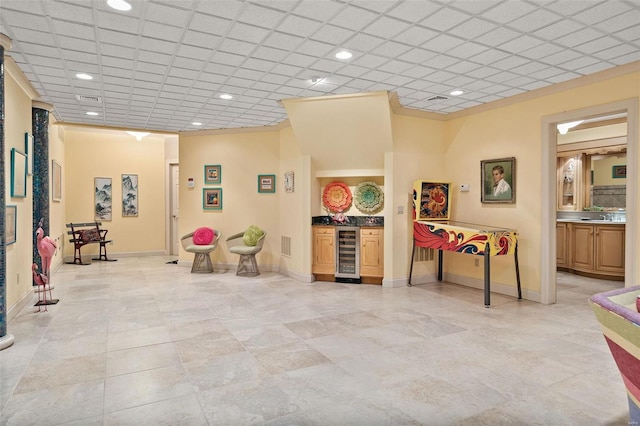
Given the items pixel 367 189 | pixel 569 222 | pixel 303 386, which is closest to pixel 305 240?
pixel 367 189

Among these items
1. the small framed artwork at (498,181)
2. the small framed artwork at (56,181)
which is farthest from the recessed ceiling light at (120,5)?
the small framed artwork at (56,181)

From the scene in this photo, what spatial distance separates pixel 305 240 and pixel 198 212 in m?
2.94

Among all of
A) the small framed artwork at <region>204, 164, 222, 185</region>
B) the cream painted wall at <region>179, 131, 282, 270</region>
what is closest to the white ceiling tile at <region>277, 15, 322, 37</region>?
the cream painted wall at <region>179, 131, 282, 270</region>

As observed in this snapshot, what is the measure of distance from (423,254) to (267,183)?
345 cm

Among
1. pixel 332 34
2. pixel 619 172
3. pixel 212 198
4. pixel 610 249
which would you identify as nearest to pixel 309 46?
pixel 332 34

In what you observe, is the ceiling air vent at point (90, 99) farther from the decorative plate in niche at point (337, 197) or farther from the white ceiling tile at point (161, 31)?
the decorative plate in niche at point (337, 197)

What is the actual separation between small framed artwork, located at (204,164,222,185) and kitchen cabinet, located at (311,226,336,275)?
9.04 ft

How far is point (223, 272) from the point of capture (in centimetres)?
789

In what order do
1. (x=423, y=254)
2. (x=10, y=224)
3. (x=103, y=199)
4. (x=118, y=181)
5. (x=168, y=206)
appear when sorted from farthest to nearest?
(x=168, y=206) → (x=118, y=181) → (x=103, y=199) → (x=423, y=254) → (x=10, y=224)

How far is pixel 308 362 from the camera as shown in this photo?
11.0 ft

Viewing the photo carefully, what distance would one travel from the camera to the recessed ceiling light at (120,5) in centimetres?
301

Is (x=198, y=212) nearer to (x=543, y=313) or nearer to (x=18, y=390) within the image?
(x=18, y=390)

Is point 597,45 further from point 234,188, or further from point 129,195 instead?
point 129,195

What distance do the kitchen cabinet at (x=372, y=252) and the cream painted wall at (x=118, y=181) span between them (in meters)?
6.13
